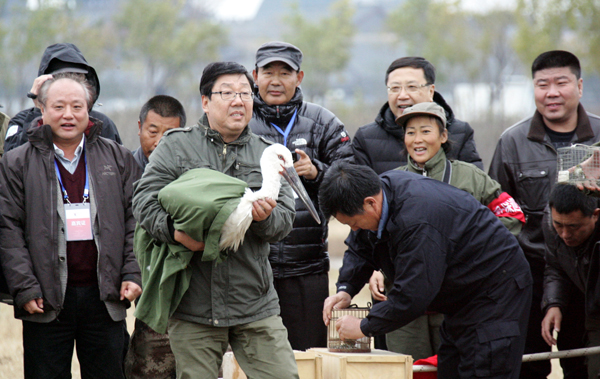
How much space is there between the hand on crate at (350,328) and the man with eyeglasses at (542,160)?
1.80 metres

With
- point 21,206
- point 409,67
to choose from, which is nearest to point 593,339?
point 409,67

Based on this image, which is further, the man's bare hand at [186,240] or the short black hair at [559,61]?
the short black hair at [559,61]

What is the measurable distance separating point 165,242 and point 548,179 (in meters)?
2.78

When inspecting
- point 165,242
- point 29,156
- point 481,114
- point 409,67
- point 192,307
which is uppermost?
point 481,114

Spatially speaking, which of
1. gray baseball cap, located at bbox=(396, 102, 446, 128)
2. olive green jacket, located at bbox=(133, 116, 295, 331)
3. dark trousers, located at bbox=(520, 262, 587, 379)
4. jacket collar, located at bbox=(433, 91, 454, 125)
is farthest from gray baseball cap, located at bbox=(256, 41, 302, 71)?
dark trousers, located at bbox=(520, 262, 587, 379)

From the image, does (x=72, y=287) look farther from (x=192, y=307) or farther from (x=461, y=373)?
(x=461, y=373)

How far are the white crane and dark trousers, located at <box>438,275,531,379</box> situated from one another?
1.01 metres

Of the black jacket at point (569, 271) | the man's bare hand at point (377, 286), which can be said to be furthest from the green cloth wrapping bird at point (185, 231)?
the black jacket at point (569, 271)

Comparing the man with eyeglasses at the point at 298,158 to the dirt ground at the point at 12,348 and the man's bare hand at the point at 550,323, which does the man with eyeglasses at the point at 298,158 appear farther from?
the dirt ground at the point at 12,348

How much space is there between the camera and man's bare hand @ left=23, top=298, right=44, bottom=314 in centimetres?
412

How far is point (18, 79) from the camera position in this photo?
21.6 m

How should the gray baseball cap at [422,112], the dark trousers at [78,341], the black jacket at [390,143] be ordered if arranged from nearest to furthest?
the dark trousers at [78,341], the gray baseball cap at [422,112], the black jacket at [390,143]

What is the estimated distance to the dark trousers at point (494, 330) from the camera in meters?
3.79

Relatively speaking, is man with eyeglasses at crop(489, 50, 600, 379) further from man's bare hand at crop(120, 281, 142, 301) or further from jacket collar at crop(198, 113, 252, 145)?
man's bare hand at crop(120, 281, 142, 301)
